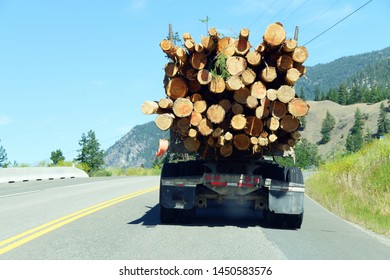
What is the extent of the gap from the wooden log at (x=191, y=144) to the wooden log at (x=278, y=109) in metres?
1.45

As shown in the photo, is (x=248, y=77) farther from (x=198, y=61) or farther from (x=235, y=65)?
(x=198, y=61)

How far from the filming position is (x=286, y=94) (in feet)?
29.0

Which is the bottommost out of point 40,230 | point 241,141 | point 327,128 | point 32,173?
point 40,230

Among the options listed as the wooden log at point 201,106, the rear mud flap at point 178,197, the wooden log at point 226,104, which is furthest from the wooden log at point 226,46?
the rear mud flap at point 178,197

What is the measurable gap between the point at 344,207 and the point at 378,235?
13.9 feet

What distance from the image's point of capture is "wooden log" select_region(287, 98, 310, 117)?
8887 millimetres

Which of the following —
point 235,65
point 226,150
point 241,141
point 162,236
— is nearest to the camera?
point 162,236

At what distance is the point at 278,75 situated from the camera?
30.3 ft

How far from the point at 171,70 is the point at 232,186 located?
90.3 inches

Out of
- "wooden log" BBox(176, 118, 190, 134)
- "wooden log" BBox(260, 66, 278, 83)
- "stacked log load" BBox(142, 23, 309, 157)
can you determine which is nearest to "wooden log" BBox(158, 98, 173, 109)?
"stacked log load" BBox(142, 23, 309, 157)

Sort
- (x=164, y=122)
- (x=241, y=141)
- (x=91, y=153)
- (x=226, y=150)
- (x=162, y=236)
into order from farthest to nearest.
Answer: (x=91, y=153)
(x=226, y=150)
(x=241, y=141)
(x=164, y=122)
(x=162, y=236)

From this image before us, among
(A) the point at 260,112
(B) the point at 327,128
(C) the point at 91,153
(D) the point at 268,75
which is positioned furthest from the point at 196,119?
(B) the point at 327,128

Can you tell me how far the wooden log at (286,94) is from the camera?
884cm

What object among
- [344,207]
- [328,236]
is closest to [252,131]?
[328,236]
